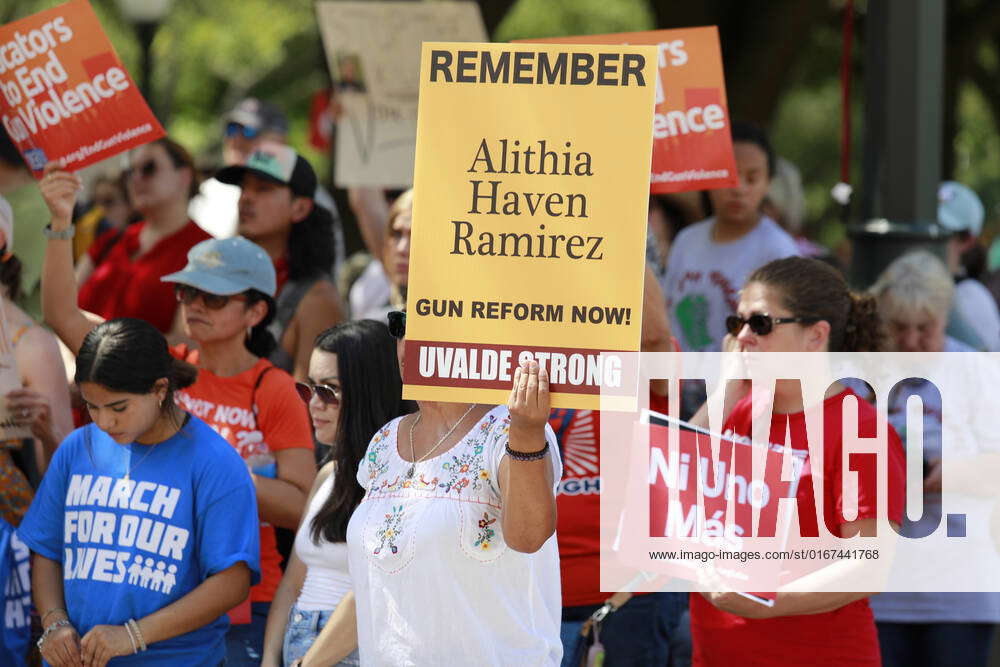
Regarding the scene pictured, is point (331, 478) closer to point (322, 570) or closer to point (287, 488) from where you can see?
point (322, 570)

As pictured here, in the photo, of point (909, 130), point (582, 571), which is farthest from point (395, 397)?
point (909, 130)

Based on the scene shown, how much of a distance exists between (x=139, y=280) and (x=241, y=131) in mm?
1715

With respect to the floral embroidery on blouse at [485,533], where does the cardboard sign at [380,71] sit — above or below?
above

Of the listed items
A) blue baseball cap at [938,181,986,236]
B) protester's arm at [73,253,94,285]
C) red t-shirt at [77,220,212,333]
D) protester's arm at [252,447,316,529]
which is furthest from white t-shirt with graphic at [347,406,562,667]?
blue baseball cap at [938,181,986,236]

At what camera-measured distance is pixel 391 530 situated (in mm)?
3133

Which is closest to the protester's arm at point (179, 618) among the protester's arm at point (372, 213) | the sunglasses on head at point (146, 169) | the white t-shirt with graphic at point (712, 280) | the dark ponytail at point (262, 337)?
the dark ponytail at point (262, 337)

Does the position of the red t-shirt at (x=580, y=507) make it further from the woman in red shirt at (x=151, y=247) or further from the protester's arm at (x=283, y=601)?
the woman in red shirt at (x=151, y=247)

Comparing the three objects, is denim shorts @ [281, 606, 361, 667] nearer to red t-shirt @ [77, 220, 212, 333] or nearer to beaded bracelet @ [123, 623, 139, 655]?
beaded bracelet @ [123, 623, 139, 655]

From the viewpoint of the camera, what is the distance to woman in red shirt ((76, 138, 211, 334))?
568 centimetres

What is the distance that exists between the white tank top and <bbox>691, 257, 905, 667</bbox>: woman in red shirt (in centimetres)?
94

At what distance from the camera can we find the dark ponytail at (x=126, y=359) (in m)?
3.89

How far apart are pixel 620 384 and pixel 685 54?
2.18 metres

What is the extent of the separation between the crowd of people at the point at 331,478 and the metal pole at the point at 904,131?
367 millimetres

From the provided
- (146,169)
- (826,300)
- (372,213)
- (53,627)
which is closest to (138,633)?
(53,627)
